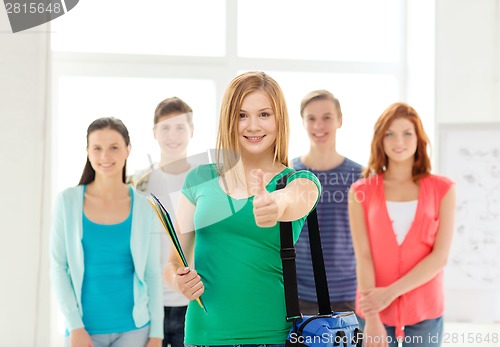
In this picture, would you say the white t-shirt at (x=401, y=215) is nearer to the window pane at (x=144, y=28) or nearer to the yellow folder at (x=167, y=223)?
the yellow folder at (x=167, y=223)

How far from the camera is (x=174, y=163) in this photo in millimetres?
2729

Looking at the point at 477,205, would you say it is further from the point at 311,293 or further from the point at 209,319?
the point at 209,319

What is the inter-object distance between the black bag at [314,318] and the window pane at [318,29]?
8.38 ft

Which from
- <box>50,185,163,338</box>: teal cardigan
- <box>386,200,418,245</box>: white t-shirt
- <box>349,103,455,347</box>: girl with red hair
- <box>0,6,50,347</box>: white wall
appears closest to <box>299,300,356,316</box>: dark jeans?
<box>349,103,455,347</box>: girl with red hair

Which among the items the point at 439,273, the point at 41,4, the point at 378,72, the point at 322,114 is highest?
the point at 41,4

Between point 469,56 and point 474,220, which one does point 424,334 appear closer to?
point 474,220

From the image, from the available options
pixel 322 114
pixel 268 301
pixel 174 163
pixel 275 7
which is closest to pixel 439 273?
pixel 322 114

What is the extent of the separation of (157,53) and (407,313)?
219 centimetres

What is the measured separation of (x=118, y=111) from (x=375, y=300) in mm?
1990

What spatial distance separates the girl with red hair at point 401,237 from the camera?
8.43ft

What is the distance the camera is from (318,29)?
3.88m

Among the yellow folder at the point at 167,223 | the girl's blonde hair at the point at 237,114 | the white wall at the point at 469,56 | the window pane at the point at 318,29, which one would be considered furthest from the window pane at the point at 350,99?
the yellow folder at the point at 167,223

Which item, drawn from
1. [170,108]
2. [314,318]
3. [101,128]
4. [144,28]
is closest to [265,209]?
[314,318]

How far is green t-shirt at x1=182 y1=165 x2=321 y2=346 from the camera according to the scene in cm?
141
